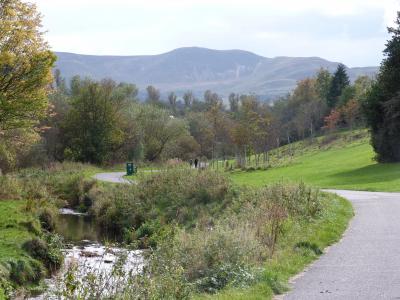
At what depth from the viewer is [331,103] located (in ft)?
355

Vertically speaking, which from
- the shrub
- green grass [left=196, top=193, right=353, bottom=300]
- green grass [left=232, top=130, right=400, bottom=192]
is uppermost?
green grass [left=196, top=193, right=353, bottom=300]

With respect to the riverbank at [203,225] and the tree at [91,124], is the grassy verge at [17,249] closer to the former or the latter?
the riverbank at [203,225]

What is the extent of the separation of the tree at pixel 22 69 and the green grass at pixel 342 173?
48.6 ft

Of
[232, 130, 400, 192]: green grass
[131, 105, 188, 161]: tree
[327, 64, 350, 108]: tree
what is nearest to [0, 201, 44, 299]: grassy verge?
[232, 130, 400, 192]: green grass

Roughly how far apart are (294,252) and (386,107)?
38171 mm

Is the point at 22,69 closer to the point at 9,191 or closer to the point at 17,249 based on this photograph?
the point at 9,191

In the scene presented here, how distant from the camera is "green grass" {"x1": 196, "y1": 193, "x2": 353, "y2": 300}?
396 inches

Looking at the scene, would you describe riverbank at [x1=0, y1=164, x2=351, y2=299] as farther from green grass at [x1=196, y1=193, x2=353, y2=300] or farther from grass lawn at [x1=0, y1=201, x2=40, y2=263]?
grass lawn at [x1=0, y1=201, x2=40, y2=263]

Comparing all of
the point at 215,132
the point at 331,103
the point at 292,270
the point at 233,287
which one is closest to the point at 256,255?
the point at 292,270

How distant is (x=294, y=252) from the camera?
13.8 m

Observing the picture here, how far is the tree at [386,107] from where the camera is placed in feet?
161

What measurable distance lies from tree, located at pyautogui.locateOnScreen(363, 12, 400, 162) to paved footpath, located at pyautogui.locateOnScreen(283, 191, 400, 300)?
1210 inches

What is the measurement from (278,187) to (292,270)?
11047 millimetres

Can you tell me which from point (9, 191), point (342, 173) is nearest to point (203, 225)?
point (9, 191)
